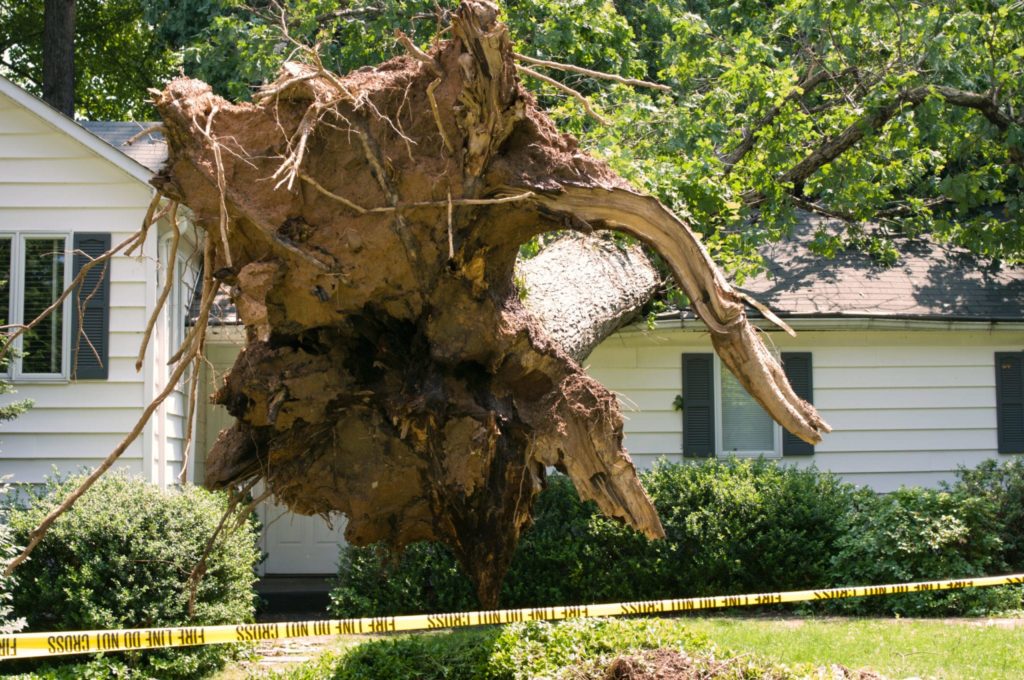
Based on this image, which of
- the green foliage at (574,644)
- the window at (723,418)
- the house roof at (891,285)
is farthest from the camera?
the house roof at (891,285)

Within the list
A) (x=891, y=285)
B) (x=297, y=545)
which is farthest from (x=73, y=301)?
(x=891, y=285)

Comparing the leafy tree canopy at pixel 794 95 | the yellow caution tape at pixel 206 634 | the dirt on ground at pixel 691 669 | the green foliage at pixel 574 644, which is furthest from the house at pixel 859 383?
the yellow caution tape at pixel 206 634

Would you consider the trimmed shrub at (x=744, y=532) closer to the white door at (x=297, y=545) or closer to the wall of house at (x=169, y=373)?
the white door at (x=297, y=545)

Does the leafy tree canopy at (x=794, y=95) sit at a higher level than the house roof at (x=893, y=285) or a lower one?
higher

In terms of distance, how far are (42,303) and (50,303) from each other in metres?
0.14

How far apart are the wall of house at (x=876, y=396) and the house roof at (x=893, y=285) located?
0.96ft

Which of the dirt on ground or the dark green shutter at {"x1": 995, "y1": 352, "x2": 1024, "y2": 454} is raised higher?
the dark green shutter at {"x1": 995, "y1": 352, "x2": 1024, "y2": 454}

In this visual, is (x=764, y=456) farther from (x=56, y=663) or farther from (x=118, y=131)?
(x=118, y=131)

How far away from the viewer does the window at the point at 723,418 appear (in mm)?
12141

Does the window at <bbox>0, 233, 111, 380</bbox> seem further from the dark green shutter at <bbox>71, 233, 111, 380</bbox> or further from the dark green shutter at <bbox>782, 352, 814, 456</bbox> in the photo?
the dark green shutter at <bbox>782, 352, 814, 456</bbox>

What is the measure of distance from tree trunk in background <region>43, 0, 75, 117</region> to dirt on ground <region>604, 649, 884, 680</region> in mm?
16972

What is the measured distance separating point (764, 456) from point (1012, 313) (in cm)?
357

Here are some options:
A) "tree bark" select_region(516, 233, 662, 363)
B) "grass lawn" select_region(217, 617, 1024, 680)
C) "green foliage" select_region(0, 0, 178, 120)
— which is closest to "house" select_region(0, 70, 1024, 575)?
"grass lawn" select_region(217, 617, 1024, 680)

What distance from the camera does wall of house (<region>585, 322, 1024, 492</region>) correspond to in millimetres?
12109
